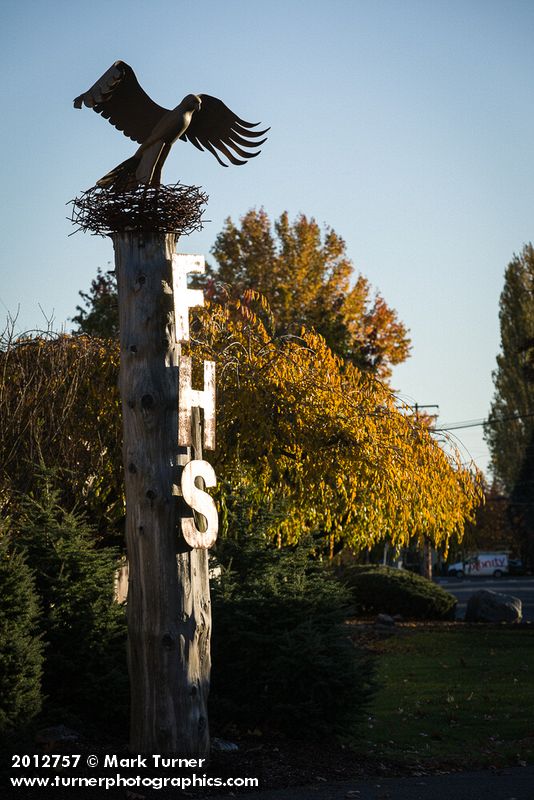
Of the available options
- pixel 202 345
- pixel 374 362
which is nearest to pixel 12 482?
pixel 202 345

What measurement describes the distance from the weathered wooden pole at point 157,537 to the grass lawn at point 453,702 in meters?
2.22

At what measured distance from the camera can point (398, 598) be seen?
82.1ft

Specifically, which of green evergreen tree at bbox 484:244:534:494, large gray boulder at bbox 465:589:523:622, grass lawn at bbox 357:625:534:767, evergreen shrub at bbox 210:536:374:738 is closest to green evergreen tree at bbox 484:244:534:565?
green evergreen tree at bbox 484:244:534:494

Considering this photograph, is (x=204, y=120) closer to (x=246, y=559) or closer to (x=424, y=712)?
(x=246, y=559)

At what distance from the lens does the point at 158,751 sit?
7.23 metres

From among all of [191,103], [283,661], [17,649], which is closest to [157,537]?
[17,649]

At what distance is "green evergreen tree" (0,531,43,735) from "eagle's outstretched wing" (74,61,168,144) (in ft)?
11.7

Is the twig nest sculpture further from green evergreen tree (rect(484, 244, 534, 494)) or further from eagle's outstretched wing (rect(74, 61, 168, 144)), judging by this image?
green evergreen tree (rect(484, 244, 534, 494))

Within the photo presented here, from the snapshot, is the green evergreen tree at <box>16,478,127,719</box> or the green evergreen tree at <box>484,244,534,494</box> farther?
the green evergreen tree at <box>484,244,534,494</box>

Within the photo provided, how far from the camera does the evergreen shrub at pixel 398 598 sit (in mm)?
24984

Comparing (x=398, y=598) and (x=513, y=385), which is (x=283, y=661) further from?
(x=513, y=385)

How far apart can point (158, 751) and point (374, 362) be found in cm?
2818

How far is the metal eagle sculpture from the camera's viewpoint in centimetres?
785

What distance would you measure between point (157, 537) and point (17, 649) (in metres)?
1.29
